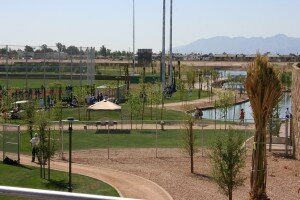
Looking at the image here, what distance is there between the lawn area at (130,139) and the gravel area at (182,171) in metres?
1.56

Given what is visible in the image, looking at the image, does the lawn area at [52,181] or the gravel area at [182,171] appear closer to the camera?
the lawn area at [52,181]

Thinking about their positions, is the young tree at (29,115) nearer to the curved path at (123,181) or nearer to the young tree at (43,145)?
the curved path at (123,181)

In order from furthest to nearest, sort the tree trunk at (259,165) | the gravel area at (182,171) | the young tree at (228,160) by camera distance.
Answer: the gravel area at (182,171)
the young tree at (228,160)
the tree trunk at (259,165)

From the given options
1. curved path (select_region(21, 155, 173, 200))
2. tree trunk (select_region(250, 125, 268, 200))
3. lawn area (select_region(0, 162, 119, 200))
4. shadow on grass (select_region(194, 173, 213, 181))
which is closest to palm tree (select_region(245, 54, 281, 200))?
tree trunk (select_region(250, 125, 268, 200))

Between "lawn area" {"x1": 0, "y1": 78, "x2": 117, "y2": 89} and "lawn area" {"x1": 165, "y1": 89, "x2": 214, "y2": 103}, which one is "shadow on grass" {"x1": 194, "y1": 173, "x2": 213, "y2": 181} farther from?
"lawn area" {"x1": 0, "y1": 78, "x2": 117, "y2": 89}

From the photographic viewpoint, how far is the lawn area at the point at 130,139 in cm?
3173

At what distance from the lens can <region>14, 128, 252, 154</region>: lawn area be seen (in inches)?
1249

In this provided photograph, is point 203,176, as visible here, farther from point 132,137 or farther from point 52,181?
point 132,137

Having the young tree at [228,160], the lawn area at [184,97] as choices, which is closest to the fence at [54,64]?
the lawn area at [184,97]

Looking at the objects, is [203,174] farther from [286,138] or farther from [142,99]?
[142,99]

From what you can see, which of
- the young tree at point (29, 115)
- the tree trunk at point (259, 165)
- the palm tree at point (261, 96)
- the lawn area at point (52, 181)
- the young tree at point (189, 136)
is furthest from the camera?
the young tree at point (29, 115)

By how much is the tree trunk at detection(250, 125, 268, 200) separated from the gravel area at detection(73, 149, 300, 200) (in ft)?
26.4

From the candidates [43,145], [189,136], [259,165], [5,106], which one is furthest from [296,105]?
[5,106]

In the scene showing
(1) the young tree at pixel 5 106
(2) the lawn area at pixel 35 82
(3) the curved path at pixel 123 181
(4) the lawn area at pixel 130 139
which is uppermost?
(2) the lawn area at pixel 35 82
